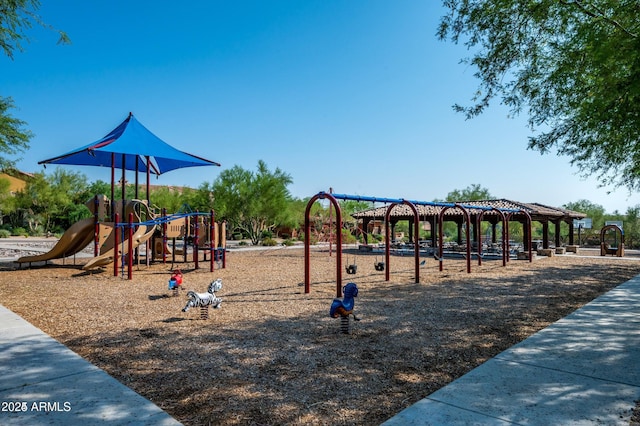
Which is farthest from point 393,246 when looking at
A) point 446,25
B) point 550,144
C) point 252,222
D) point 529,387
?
point 529,387

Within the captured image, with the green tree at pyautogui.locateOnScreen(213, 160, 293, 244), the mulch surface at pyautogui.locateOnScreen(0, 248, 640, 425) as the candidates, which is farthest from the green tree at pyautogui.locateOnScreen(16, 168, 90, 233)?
the mulch surface at pyautogui.locateOnScreen(0, 248, 640, 425)

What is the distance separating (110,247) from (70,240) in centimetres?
151

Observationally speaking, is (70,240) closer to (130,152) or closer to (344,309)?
(130,152)

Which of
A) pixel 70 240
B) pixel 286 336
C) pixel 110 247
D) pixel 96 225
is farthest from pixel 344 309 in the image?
pixel 70 240

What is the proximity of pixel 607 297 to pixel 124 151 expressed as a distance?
45.8ft

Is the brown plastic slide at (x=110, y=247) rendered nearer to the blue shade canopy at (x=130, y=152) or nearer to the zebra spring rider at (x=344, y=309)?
the blue shade canopy at (x=130, y=152)

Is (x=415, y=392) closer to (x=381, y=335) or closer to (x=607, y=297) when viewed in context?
(x=381, y=335)

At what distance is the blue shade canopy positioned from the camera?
1330cm

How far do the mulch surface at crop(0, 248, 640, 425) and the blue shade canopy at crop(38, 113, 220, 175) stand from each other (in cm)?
449

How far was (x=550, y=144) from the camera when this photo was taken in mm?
10484

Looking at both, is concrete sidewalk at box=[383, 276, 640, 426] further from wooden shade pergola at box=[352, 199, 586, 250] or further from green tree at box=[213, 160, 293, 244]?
green tree at box=[213, 160, 293, 244]

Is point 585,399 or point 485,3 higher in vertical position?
point 485,3

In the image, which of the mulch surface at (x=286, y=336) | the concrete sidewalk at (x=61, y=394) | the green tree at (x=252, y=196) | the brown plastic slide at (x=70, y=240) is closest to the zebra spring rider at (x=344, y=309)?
the mulch surface at (x=286, y=336)

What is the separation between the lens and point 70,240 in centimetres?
1351
